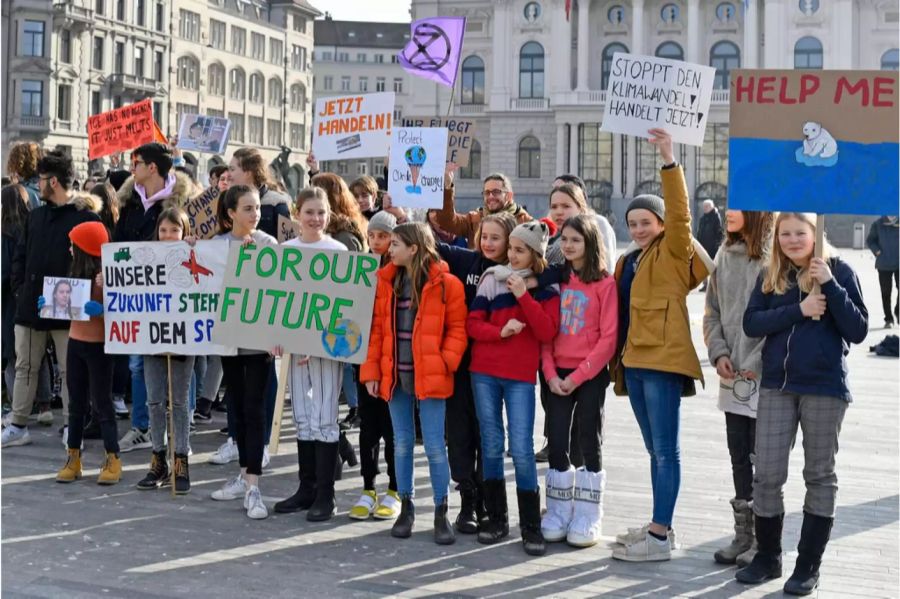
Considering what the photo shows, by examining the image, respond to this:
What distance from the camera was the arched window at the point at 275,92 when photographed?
8462cm

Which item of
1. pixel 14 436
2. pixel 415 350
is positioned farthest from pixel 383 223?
pixel 14 436

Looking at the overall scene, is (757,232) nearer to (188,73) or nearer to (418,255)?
(418,255)

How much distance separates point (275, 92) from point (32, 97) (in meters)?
27.0

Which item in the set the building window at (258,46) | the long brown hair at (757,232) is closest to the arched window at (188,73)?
the building window at (258,46)

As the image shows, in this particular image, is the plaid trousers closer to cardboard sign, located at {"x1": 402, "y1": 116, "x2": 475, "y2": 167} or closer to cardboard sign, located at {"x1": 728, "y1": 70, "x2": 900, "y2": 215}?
cardboard sign, located at {"x1": 728, "y1": 70, "x2": 900, "y2": 215}

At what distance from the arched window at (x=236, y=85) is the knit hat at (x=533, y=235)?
75.8m

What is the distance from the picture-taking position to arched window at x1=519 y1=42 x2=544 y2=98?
6794 centimetres

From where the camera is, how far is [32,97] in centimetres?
5997

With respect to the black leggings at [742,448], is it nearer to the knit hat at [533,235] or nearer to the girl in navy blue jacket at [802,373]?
the girl in navy blue jacket at [802,373]

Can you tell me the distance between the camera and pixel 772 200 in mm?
5516

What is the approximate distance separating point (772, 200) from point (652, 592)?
6.03ft

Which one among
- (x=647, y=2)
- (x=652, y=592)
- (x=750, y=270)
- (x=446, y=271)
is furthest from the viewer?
(x=647, y=2)

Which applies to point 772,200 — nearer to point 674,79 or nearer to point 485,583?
point 674,79

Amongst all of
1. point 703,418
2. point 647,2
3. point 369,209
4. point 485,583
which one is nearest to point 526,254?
point 485,583
